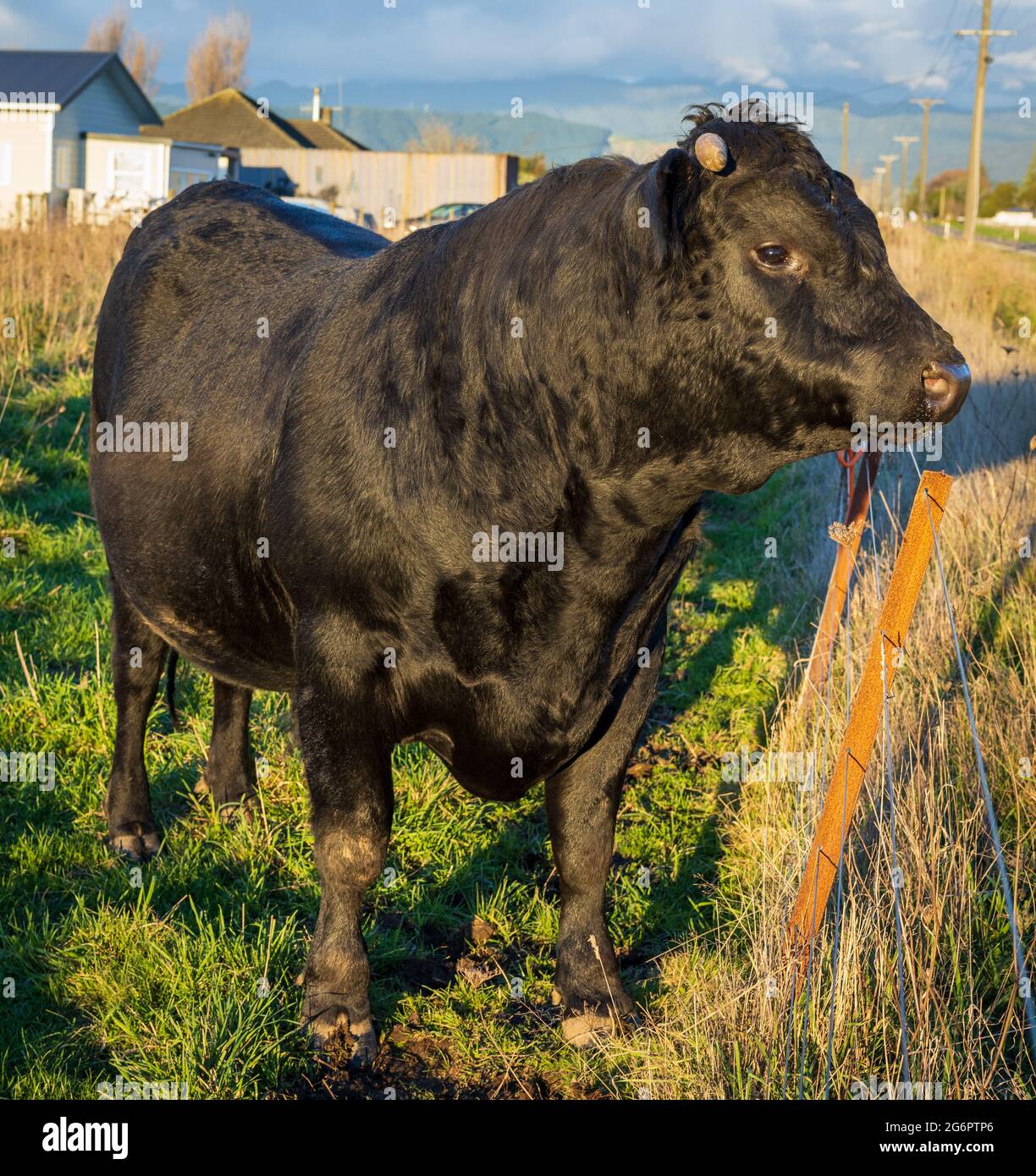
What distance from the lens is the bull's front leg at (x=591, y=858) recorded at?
3676 millimetres

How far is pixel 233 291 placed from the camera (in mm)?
Result: 4508

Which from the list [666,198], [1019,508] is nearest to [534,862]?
[666,198]

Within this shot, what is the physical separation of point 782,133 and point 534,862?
282 cm

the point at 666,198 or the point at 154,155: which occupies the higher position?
the point at 154,155

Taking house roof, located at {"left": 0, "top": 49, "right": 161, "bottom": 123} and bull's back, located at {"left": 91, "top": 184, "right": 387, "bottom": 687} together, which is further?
house roof, located at {"left": 0, "top": 49, "right": 161, "bottom": 123}

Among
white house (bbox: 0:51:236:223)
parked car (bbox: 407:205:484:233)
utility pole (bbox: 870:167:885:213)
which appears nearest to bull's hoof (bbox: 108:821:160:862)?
utility pole (bbox: 870:167:885:213)

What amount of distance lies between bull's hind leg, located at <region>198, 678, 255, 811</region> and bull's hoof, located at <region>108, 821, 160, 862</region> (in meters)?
0.32

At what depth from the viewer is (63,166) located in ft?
134

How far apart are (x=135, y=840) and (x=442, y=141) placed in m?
46.3

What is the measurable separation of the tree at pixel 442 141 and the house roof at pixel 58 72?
10264 mm

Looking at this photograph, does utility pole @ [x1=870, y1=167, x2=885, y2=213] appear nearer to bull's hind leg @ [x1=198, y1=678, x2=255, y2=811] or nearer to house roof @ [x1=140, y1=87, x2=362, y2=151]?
bull's hind leg @ [x1=198, y1=678, x2=255, y2=811]

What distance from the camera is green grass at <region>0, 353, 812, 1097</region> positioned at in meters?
3.45

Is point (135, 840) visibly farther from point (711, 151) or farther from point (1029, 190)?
point (1029, 190)
